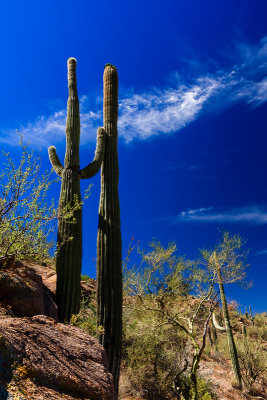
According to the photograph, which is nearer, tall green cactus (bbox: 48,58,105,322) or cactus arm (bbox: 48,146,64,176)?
tall green cactus (bbox: 48,58,105,322)

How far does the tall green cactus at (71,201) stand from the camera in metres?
7.02

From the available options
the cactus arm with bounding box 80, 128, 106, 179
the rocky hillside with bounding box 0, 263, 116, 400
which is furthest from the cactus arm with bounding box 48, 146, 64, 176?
the rocky hillside with bounding box 0, 263, 116, 400

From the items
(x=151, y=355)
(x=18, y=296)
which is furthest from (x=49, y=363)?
(x=151, y=355)

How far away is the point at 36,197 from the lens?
4.49 m

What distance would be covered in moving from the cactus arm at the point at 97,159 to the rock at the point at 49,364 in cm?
610

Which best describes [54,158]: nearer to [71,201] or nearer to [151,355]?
[71,201]

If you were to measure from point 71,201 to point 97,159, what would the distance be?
1.92 meters

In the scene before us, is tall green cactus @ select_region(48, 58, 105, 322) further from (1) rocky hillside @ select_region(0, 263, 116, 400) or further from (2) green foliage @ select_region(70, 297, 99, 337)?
(1) rocky hillside @ select_region(0, 263, 116, 400)

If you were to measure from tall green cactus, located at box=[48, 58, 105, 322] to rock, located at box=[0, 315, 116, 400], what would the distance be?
3426 mm

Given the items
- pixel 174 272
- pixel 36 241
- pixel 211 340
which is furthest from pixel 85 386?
pixel 211 340

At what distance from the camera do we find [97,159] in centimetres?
888

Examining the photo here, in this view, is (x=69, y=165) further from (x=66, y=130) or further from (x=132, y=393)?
(x=132, y=393)

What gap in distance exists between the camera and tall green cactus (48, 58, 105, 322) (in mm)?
7020

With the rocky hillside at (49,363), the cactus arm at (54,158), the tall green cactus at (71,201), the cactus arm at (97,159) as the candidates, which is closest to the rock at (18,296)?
the rocky hillside at (49,363)
